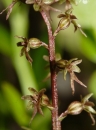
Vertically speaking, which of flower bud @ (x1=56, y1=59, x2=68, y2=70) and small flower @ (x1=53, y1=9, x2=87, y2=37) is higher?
small flower @ (x1=53, y1=9, x2=87, y2=37)

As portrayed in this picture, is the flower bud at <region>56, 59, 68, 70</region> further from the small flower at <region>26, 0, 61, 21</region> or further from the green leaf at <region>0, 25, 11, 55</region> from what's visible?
the green leaf at <region>0, 25, 11, 55</region>

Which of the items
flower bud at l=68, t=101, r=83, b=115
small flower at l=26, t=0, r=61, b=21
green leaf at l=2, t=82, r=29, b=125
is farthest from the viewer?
green leaf at l=2, t=82, r=29, b=125

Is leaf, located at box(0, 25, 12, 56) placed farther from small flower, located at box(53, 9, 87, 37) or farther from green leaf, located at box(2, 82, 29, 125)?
small flower, located at box(53, 9, 87, 37)

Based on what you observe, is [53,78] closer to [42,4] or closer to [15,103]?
[42,4]

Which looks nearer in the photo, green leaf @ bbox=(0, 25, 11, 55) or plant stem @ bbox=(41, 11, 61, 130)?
plant stem @ bbox=(41, 11, 61, 130)

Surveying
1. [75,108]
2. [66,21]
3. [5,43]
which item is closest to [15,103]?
[5,43]

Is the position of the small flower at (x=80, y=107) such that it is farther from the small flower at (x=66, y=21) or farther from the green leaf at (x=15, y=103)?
the green leaf at (x=15, y=103)

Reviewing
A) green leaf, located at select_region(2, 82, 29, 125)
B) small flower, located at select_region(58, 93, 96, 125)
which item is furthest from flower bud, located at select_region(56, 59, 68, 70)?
green leaf, located at select_region(2, 82, 29, 125)

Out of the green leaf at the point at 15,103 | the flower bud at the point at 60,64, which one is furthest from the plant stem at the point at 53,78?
the green leaf at the point at 15,103

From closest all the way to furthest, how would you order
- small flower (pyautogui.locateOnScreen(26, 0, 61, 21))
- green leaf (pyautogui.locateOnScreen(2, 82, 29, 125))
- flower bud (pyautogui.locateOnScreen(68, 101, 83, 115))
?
small flower (pyautogui.locateOnScreen(26, 0, 61, 21))
flower bud (pyautogui.locateOnScreen(68, 101, 83, 115))
green leaf (pyautogui.locateOnScreen(2, 82, 29, 125))

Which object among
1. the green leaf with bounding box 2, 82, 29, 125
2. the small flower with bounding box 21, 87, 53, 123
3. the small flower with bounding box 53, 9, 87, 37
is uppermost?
the small flower with bounding box 53, 9, 87, 37
